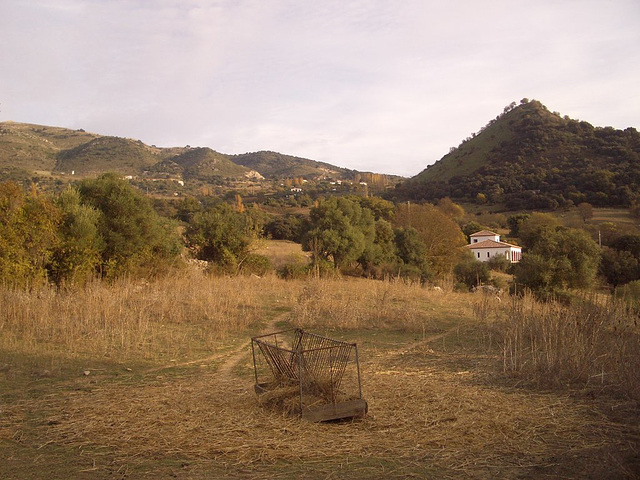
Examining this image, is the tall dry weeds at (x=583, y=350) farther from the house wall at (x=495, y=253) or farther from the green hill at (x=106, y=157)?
the green hill at (x=106, y=157)

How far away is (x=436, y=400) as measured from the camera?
20.6 feet

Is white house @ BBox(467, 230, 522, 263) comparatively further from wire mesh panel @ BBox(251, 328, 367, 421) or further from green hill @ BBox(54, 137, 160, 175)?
green hill @ BBox(54, 137, 160, 175)

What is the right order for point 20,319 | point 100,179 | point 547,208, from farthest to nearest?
point 547,208 → point 100,179 → point 20,319

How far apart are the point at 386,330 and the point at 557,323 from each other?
4338 mm

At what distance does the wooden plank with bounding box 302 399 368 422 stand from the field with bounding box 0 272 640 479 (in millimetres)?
126

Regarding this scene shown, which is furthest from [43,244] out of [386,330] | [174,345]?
[386,330]

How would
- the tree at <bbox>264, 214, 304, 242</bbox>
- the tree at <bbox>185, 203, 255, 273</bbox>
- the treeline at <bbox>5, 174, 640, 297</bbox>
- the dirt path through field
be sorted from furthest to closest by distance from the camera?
the tree at <bbox>264, 214, 304, 242</bbox> → the tree at <bbox>185, 203, 255, 273</bbox> → the treeline at <bbox>5, 174, 640, 297</bbox> → the dirt path through field

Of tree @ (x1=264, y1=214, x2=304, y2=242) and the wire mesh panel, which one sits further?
tree @ (x1=264, y1=214, x2=304, y2=242)

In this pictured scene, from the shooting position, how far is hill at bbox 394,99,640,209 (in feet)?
195

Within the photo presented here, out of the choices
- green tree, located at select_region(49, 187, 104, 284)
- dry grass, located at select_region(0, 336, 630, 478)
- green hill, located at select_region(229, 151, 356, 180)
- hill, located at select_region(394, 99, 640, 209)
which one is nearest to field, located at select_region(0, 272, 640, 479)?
dry grass, located at select_region(0, 336, 630, 478)

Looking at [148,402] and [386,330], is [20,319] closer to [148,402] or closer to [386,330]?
[148,402]

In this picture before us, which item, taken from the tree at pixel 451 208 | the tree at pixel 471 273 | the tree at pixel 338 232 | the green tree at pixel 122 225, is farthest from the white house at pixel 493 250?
the green tree at pixel 122 225

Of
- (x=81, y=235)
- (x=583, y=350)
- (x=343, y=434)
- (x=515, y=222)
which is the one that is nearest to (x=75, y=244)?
(x=81, y=235)

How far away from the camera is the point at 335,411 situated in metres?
5.53
